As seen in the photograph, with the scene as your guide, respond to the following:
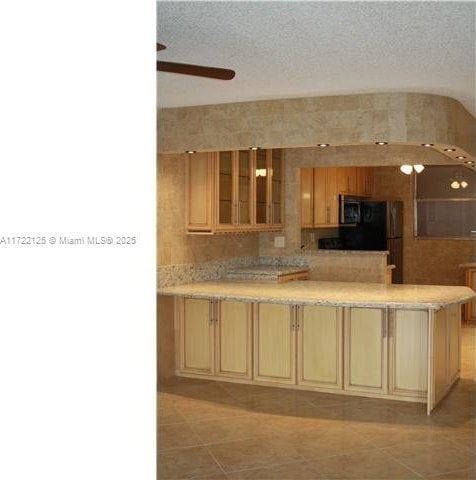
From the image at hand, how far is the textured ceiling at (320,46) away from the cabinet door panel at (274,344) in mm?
1825

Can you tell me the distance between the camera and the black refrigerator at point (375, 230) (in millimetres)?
9055

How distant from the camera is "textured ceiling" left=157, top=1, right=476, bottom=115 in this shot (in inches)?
120

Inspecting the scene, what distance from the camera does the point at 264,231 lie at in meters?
7.20

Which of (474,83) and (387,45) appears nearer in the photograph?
(387,45)

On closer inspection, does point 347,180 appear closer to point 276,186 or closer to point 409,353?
point 276,186

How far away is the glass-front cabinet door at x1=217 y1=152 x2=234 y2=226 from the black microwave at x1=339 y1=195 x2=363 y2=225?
250cm

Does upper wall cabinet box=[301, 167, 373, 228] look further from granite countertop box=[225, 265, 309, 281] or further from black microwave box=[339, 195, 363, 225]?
granite countertop box=[225, 265, 309, 281]

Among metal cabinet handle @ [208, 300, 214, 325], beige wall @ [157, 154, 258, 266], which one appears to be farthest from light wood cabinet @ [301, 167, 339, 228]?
metal cabinet handle @ [208, 300, 214, 325]

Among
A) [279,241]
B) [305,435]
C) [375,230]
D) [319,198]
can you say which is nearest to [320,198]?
[319,198]

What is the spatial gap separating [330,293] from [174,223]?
1574mm

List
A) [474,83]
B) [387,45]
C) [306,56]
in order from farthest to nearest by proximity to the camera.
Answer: [474,83] → [306,56] → [387,45]
